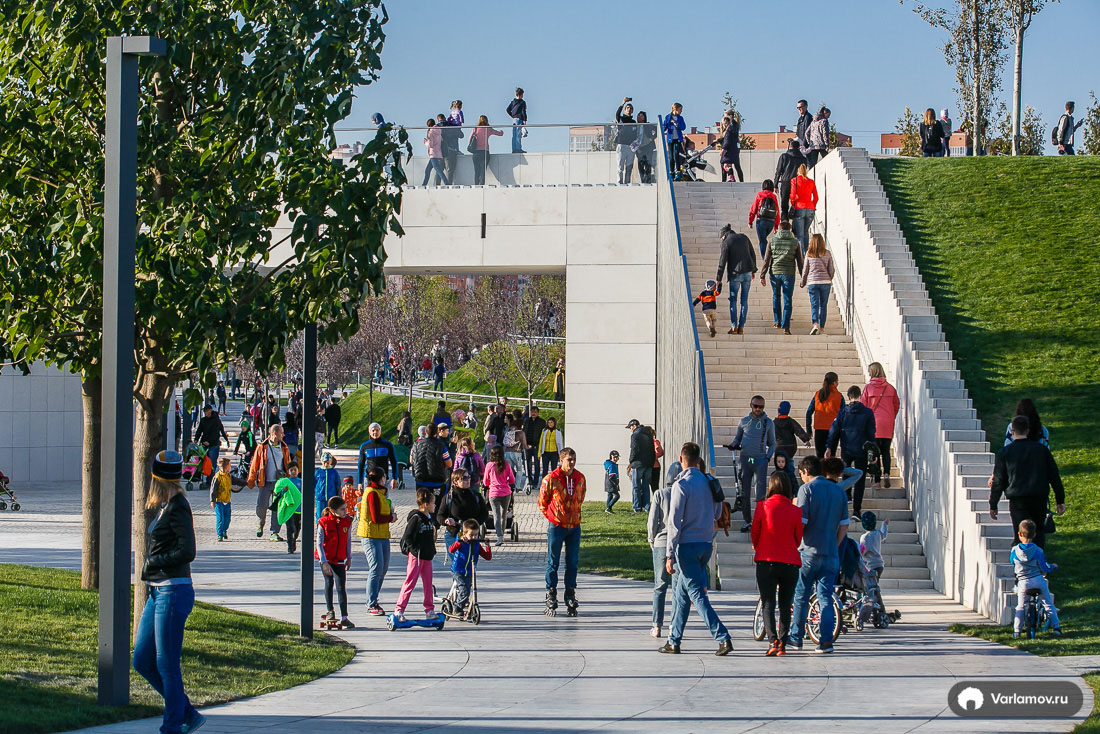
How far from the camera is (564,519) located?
41.2 feet

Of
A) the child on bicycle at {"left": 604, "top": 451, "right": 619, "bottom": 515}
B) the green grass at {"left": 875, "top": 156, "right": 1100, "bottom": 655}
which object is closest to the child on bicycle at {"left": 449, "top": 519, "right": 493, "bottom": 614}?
the green grass at {"left": 875, "top": 156, "right": 1100, "bottom": 655}

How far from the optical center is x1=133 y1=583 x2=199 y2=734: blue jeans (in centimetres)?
734

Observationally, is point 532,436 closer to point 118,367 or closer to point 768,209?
point 768,209

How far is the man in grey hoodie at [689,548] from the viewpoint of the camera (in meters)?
10.7

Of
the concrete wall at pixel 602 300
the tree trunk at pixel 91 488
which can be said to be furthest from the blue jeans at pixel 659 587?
the concrete wall at pixel 602 300

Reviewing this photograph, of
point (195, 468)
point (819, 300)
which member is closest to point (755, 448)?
point (819, 300)

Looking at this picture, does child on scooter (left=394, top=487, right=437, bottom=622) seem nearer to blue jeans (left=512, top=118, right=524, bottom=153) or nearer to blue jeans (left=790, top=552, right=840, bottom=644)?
blue jeans (left=790, top=552, right=840, bottom=644)

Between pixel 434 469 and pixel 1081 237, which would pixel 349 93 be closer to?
pixel 434 469

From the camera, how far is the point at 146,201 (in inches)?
411

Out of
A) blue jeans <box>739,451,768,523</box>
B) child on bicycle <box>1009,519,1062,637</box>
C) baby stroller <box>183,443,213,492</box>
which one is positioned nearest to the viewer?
child on bicycle <box>1009,519,1062,637</box>

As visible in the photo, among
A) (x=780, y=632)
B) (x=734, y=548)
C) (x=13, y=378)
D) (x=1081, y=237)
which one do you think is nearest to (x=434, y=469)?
(x=734, y=548)

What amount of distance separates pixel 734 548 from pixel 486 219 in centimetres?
1246

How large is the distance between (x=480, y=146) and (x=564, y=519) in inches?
586

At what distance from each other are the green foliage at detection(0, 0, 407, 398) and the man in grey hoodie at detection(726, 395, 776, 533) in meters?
6.17
